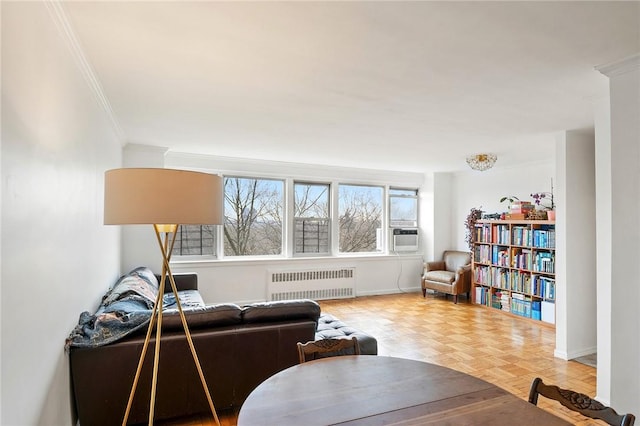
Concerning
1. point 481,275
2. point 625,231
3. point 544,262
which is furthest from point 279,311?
point 481,275

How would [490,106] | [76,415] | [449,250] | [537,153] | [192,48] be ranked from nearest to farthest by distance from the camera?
[192,48], [76,415], [490,106], [537,153], [449,250]

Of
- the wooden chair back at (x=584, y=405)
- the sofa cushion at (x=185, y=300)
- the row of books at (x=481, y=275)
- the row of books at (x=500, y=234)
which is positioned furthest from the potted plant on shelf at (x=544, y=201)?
the sofa cushion at (x=185, y=300)

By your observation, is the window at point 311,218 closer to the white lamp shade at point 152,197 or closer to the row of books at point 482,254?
the row of books at point 482,254

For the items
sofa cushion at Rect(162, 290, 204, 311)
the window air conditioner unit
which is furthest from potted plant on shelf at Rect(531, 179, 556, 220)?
sofa cushion at Rect(162, 290, 204, 311)

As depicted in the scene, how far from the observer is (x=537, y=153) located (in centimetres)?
460

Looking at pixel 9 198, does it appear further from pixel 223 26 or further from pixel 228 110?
pixel 228 110

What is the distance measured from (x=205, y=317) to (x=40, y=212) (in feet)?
3.81

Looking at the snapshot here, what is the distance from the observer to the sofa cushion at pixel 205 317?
2217mm

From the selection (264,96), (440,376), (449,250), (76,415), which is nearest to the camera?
(440,376)

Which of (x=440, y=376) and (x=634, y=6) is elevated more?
(x=634, y=6)

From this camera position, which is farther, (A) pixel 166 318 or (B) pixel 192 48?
(A) pixel 166 318

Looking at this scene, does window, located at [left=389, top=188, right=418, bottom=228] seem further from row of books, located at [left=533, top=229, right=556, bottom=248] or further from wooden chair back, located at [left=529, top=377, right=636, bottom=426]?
wooden chair back, located at [left=529, top=377, right=636, bottom=426]

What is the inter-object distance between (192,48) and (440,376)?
201cm

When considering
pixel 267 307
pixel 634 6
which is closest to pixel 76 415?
pixel 267 307
